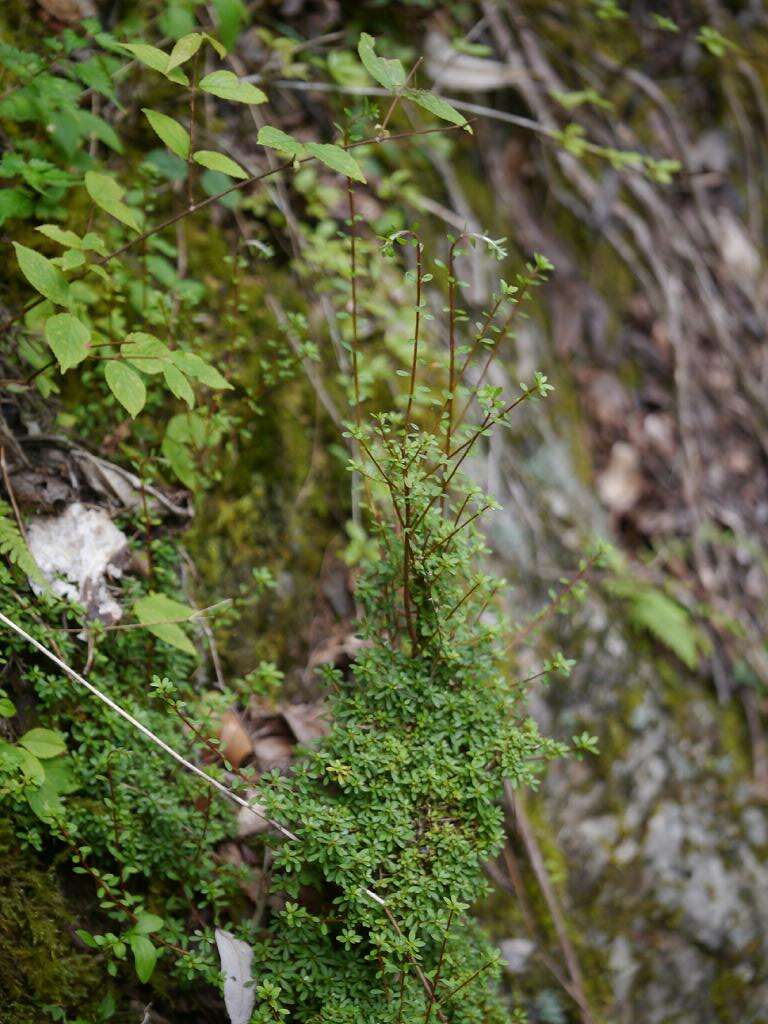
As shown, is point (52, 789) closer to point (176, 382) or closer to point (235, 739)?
point (235, 739)

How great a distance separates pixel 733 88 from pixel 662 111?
800 millimetres

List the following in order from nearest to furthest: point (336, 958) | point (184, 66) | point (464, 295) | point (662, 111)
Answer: point (336, 958) → point (184, 66) → point (464, 295) → point (662, 111)

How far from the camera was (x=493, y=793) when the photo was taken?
68.6 inches

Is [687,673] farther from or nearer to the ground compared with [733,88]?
nearer to the ground

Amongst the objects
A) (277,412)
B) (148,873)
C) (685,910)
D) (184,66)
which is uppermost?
(184,66)

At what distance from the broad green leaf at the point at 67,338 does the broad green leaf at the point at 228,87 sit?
536 millimetres

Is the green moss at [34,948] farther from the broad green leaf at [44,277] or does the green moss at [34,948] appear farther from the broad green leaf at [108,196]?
the broad green leaf at [108,196]

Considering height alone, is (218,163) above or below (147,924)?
above

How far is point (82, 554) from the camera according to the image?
203 centimetres

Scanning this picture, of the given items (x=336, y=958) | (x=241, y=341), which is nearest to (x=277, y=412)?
(x=241, y=341)

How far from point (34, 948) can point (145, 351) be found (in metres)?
1.15

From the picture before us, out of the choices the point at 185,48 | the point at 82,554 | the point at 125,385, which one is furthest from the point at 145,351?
the point at 185,48

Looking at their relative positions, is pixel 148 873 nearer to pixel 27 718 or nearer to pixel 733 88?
pixel 27 718

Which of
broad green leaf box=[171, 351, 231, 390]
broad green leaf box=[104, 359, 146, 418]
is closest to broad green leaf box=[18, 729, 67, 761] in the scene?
broad green leaf box=[104, 359, 146, 418]
